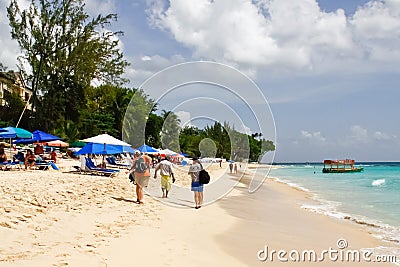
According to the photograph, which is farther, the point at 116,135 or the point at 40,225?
the point at 116,135

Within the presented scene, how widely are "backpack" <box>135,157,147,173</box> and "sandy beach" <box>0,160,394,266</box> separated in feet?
3.03

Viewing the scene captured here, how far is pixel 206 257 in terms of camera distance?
6156mm

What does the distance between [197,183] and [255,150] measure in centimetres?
9358

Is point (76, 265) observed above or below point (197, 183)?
below

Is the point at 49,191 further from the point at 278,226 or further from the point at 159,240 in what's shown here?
the point at 278,226

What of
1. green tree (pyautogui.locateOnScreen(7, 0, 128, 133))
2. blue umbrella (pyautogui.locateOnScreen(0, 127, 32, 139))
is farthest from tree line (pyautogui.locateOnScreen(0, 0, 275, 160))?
blue umbrella (pyautogui.locateOnScreen(0, 127, 32, 139))

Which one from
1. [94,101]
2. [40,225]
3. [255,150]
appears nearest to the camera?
[40,225]

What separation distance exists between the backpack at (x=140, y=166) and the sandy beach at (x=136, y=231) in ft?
3.03

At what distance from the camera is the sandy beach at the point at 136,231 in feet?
18.3

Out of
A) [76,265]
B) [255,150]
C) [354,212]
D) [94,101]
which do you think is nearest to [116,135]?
[94,101]

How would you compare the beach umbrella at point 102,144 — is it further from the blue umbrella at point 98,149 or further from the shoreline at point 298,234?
the shoreline at point 298,234

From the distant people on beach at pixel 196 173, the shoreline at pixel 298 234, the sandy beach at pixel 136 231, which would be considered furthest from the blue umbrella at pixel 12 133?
the shoreline at pixel 298 234

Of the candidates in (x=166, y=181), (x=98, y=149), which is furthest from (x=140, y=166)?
(x=98, y=149)

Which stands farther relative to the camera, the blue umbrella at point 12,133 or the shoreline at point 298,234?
the blue umbrella at point 12,133
